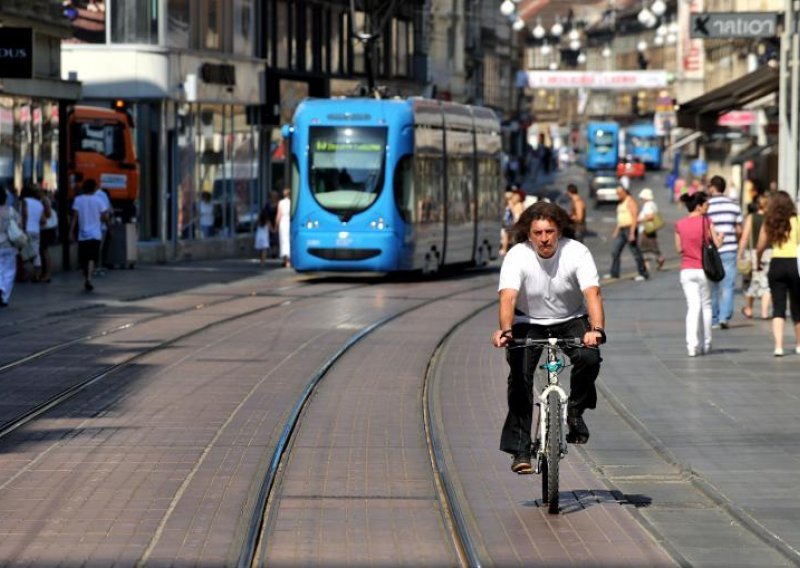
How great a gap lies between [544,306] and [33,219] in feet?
76.5

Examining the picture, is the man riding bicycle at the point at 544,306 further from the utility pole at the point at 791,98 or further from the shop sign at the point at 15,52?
the shop sign at the point at 15,52

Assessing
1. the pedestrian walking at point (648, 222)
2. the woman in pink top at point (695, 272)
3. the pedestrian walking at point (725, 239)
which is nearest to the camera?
the woman in pink top at point (695, 272)

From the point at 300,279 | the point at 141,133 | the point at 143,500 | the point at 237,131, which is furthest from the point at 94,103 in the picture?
the point at 143,500

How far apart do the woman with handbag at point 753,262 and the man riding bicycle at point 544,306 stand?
14125 mm

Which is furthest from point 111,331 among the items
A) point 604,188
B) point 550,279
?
point 604,188

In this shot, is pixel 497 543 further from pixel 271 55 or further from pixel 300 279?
pixel 271 55

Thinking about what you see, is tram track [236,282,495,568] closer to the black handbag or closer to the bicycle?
the bicycle

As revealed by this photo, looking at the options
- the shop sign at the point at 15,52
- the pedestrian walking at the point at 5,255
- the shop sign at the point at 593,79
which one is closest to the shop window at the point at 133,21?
the shop sign at the point at 15,52

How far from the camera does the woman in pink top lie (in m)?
20.7

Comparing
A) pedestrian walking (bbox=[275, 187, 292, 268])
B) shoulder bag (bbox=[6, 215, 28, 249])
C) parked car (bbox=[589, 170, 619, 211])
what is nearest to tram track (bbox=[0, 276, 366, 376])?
shoulder bag (bbox=[6, 215, 28, 249])

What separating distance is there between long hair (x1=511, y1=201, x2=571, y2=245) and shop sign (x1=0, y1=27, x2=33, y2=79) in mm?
20695

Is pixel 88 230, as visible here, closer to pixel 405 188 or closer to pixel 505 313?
pixel 405 188

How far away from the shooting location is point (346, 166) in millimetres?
35500

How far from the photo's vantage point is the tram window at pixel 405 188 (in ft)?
116
